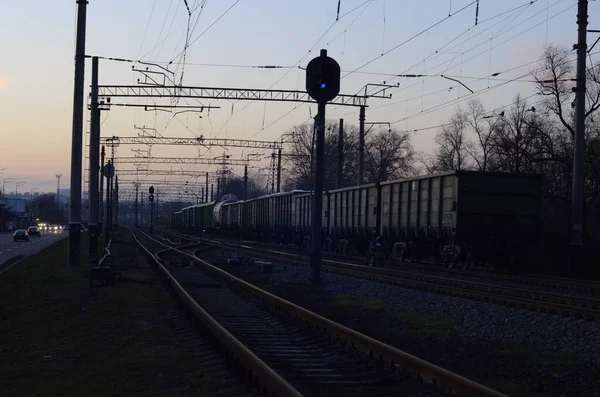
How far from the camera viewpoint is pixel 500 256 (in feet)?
88.5

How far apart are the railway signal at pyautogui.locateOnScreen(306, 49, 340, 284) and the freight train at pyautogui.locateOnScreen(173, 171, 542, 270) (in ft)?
20.7

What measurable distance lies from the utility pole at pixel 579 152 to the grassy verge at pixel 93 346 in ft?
47.6

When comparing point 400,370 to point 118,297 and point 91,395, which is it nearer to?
point 91,395

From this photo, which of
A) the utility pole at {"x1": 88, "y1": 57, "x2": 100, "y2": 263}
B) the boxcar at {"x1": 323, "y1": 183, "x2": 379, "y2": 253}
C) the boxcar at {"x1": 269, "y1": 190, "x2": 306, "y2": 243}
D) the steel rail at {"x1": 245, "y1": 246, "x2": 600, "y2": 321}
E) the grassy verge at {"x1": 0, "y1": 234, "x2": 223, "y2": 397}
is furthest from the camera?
the boxcar at {"x1": 269, "y1": 190, "x2": 306, "y2": 243}

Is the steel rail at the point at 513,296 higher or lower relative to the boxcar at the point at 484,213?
lower

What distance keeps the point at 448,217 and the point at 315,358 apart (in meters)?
17.2

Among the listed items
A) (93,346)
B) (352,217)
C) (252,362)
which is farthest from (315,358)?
(352,217)

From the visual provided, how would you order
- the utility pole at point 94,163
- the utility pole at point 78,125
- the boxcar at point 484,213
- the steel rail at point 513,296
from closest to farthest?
the steel rail at point 513,296 < the boxcar at point 484,213 < the utility pole at point 78,125 < the utility pole at point 94,163

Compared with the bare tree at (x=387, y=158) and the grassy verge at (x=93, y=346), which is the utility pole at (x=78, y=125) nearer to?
the grassy verge at (x=93, y=346)

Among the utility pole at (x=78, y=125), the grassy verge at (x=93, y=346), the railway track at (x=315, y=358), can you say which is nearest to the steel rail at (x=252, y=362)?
the railway track at (x=315, y=358)

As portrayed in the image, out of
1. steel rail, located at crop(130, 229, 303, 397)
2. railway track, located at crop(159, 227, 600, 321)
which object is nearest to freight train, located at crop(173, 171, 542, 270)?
railway track, located at crop(159, 227, 600, 321)

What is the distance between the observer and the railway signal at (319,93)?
68.6ft

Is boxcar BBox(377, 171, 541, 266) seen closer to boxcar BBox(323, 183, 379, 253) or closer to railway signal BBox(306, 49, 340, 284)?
railway signal BBox(306, 49, 340, 284)

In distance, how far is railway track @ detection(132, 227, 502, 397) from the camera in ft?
26.3
